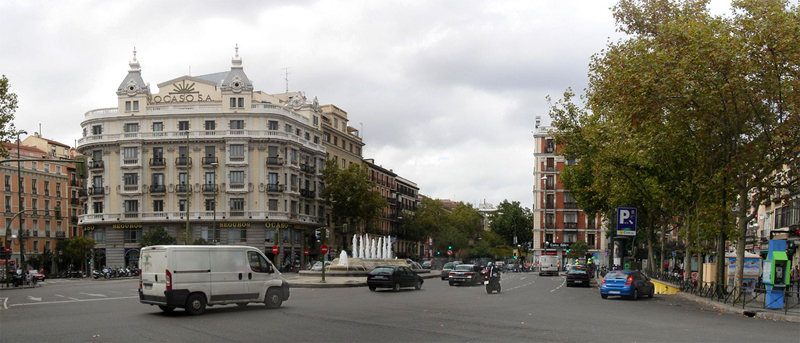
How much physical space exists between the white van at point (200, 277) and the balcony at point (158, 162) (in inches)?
2199

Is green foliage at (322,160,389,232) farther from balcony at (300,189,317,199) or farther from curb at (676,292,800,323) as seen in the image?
curb at (676,292,800,323)

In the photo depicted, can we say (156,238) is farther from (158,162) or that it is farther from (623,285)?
(623,285)

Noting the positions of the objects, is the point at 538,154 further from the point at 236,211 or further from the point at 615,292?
the point at 615,292

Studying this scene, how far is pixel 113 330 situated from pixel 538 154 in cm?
8516

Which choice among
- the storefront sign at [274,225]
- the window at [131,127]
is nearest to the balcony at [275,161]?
the storefront sign at [274,225]

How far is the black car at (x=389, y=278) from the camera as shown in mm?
34000

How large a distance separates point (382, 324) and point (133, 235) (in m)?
62.7

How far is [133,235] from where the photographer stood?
73.7 meters

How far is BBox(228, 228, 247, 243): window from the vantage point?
2873 inches

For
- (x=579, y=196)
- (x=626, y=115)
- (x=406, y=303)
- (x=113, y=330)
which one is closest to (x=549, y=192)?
(x=579, y=196)

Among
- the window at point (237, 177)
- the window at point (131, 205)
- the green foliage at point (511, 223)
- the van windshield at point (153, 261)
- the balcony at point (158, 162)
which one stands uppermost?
the balcony at point (158, 162)

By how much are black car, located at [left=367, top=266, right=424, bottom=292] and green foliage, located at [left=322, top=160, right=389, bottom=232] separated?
47.3 meters

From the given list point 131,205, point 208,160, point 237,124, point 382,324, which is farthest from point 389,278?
point 131,205

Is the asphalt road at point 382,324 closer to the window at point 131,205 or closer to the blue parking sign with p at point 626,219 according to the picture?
the blue parking sign with p at point 626,219
